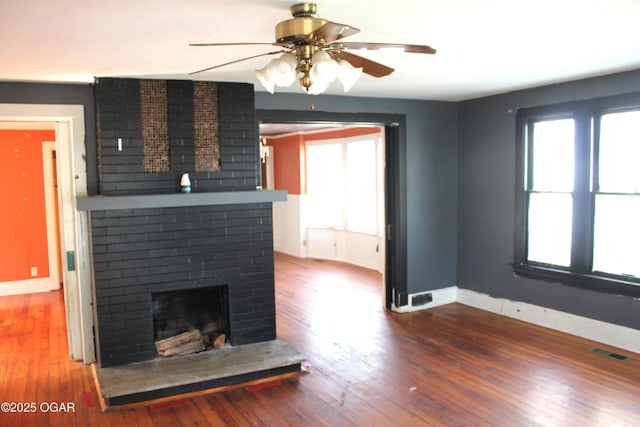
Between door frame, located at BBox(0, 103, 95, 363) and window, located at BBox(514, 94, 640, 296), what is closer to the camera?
door frame, located at BBox(0, 103, 95, 363)

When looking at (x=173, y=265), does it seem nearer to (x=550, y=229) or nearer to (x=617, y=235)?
(x=550, y=229)

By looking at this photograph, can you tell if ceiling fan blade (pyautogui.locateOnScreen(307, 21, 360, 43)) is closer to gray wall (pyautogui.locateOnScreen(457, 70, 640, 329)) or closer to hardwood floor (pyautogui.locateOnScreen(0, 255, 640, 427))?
hardwood floor (pyautogui.locateOnScreen(0, 255, 640, 427))

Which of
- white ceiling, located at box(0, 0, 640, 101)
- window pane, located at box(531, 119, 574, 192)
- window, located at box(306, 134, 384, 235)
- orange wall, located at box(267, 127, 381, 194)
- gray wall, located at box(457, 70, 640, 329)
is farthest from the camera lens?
orange wall, located at box(267, 127, 381, 194)

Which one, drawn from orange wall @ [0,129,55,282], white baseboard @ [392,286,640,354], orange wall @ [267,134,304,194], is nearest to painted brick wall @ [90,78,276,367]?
white baseboard @ [392,286,640,354]

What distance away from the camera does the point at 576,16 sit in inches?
99.6

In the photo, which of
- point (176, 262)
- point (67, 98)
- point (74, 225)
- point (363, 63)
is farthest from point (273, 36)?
point (74, 225)

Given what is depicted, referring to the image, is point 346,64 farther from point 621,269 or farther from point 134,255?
point 621,269

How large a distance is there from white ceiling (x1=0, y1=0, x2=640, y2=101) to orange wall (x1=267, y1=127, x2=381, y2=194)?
15.8 ft

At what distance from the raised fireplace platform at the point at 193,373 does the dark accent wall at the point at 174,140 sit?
4.34 feet

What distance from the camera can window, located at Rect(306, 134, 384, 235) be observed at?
25.5 ft

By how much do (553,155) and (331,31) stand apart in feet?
12.0

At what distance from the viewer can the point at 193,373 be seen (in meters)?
3.64

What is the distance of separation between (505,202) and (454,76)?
1758 mm

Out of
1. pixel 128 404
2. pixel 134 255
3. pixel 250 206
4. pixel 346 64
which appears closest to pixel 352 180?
pixel 250 206
